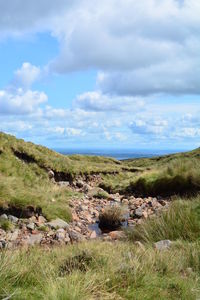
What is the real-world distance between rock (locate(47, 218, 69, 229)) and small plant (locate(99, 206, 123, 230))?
5.66ft

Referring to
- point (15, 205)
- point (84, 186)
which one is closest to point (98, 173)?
point (84, 186)

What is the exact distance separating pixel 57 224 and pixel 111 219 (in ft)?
7.95

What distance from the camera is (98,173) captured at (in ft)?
97.9

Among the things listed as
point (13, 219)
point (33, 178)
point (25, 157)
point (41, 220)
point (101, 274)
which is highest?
point (25, 157)

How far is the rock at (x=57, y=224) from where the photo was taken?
1206 cm

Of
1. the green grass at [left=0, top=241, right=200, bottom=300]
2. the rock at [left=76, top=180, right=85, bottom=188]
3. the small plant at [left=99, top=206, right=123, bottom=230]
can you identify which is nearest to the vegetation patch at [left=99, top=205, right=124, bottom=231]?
the small plant at [left=99, top=206, right=123, bottom=230]

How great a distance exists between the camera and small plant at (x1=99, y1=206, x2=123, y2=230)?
13984 millimetres

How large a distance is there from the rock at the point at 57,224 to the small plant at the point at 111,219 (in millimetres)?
1726

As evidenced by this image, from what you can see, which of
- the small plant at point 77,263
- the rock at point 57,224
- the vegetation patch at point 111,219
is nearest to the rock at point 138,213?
the vegetation patch at point 111,219

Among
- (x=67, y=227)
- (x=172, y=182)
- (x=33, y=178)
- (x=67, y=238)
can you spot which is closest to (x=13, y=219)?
(x=67, y=227)

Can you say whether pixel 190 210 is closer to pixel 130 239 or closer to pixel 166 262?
pixel 130 239

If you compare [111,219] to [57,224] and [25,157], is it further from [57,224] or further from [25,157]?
[25,157]

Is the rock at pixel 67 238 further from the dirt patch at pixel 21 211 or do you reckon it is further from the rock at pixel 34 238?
the dirt patch at pixel 21 211

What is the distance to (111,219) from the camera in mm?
14055
